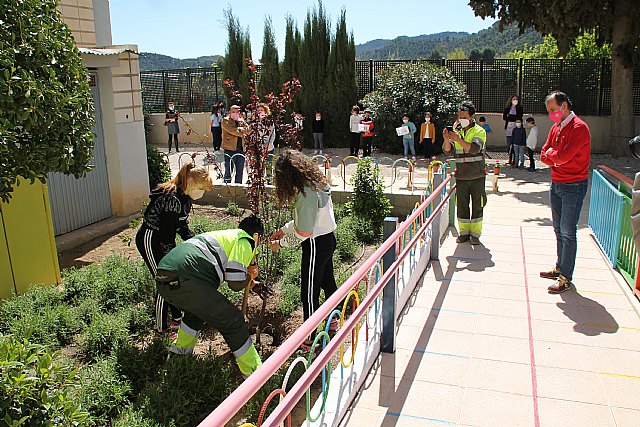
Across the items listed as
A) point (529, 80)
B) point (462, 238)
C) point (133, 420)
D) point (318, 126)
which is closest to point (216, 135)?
point (318, 126)

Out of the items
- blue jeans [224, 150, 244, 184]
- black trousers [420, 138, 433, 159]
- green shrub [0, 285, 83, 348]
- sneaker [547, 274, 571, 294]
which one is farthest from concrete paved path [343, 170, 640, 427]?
black trousers [420, 138, 433, 159]

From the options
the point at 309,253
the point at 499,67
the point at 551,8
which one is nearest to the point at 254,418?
the point at 309,253

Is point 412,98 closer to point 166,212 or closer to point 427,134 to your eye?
point 427,134

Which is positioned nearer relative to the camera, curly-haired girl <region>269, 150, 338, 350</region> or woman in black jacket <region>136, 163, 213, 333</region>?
curly-haired girl <region>269, 150, 338, 350</region>

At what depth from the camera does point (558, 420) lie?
3734 mm

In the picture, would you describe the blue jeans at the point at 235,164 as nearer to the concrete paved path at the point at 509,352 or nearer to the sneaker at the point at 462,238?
the sneaker at the point at 462,238

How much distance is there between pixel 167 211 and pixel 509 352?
3000mm

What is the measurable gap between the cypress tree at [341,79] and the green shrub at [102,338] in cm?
1581

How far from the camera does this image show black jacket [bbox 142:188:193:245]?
5090 mm

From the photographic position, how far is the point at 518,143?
14883mm

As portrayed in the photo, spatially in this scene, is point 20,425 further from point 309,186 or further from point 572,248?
point 572,248

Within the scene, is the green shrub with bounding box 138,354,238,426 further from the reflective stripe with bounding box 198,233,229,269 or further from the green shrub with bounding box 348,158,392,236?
the green shrub with bounding box 348,158,392,236

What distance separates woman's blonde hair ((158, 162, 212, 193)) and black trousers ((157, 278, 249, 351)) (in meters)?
1.11

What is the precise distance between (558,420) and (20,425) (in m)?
3.05
